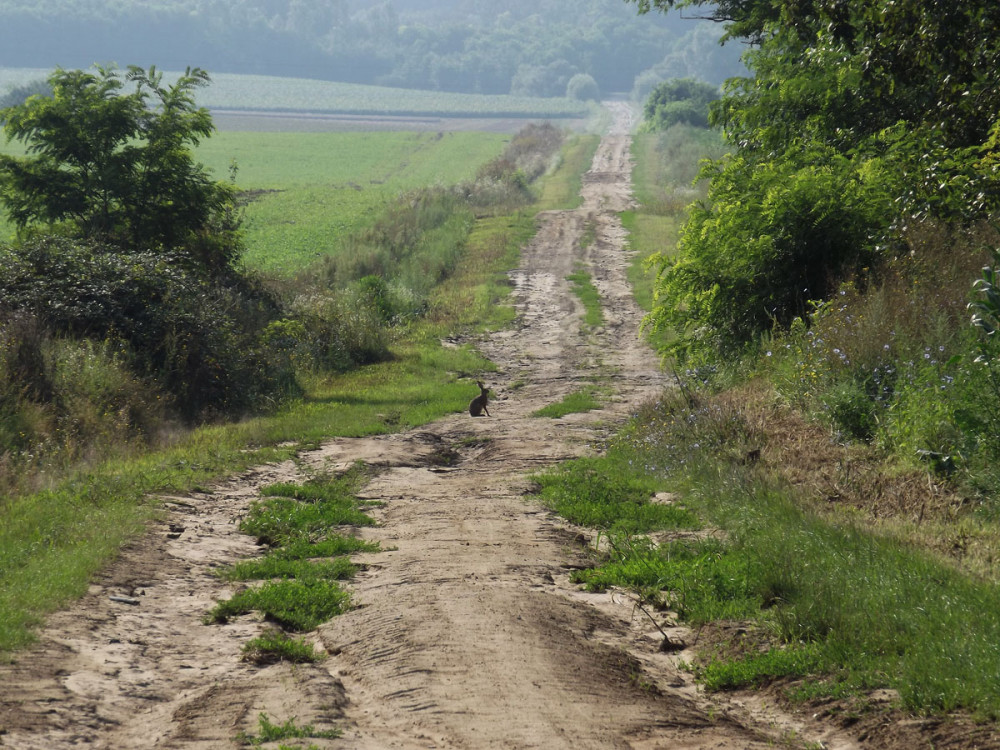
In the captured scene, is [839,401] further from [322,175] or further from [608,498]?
[322,175]

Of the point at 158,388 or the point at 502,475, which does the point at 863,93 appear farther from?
the point at 158,388

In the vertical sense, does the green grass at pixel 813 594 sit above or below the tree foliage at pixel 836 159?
below

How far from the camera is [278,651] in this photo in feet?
20.8

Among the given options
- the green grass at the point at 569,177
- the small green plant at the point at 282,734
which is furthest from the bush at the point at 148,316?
the green grass at the point at 569,177

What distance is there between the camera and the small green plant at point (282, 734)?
16.0ft

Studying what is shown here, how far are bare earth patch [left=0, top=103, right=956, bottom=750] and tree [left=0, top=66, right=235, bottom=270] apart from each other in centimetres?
1105

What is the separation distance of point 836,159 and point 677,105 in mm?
73356

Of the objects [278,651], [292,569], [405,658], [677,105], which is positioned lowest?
[292,569]

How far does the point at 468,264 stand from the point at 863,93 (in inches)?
712

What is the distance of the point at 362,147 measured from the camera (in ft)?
319

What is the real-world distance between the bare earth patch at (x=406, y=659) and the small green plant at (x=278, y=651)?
12 cm

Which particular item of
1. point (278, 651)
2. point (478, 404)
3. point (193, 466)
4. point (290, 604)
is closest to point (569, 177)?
point (478, 404)

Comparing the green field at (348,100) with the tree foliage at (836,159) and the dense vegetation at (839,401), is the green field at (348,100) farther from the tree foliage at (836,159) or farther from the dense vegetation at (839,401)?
the dense vegetation at (839,401)

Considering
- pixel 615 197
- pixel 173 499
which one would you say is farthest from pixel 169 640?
pixel 615 197
